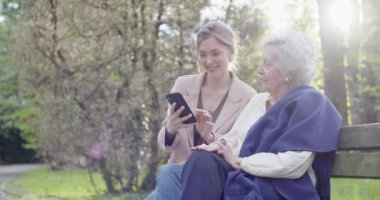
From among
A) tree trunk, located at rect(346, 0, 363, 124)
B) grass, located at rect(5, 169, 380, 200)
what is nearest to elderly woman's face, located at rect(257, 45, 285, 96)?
grass, located at rect(5, 169, 380, 200)

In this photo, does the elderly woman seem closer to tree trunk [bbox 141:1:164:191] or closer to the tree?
tree trunk [bbox 141:1:164:191]

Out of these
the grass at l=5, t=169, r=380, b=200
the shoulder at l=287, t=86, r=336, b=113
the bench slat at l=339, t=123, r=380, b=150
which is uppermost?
the shoulder at l=287, t=86, r=336, b=113

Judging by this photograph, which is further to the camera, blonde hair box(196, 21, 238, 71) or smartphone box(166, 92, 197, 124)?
blonde hair box(196, 21, 238, 71)

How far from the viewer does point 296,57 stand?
3182mm

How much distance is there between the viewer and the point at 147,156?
9.84 metres

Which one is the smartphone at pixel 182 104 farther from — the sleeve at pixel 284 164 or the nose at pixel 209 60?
the sleeve at pixel 284 164

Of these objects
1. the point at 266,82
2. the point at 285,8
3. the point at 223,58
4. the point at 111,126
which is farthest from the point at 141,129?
the point at 285,8

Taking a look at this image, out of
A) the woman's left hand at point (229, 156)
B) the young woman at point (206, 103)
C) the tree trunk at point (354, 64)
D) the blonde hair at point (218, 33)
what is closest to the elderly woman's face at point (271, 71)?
A: the woman's left hand at point (229, 156)

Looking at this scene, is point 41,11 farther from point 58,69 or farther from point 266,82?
point 266,82

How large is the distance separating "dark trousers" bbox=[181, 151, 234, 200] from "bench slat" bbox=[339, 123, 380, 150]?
0.58 m

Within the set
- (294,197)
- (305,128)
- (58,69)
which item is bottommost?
(58,69)

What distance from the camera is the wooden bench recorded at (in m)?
2.96

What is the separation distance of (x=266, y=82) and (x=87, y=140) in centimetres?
677

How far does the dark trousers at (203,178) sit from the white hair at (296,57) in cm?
55
